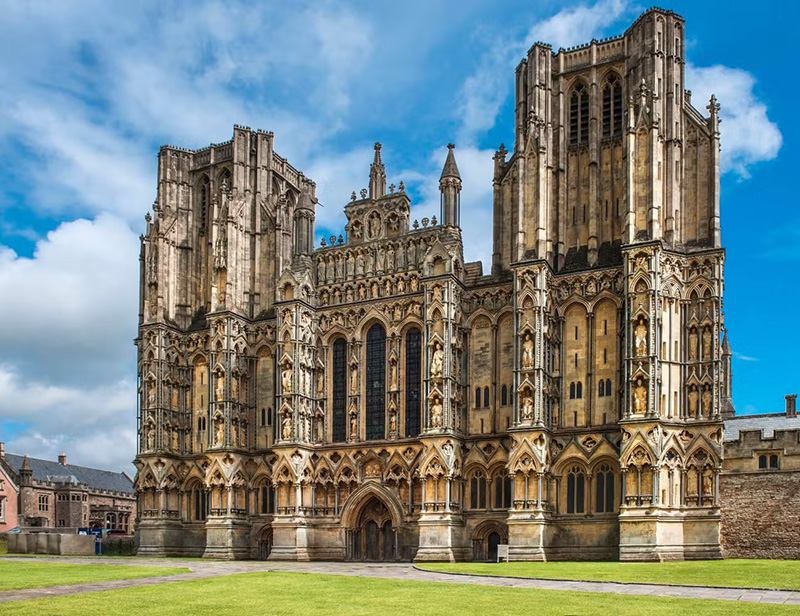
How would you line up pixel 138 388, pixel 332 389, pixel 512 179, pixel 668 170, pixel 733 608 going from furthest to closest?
pixel 138 388, pixel 332 389, pixel 512 179, pixel 668 170, pixel 733 608

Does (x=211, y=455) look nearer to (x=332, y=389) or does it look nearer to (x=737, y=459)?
(x=332, y=389)

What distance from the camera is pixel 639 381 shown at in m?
46.4

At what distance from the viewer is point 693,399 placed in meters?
46.8

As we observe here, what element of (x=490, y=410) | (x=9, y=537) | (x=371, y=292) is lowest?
(x=9, y=537)

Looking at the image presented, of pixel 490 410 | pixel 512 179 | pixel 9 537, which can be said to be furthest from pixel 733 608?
pixel 9 537

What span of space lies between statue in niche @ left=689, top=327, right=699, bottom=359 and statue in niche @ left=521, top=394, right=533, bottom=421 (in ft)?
28.5

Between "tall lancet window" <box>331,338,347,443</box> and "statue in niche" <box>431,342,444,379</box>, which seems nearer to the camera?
"statue in niche" <box>431,342,444,379</box>

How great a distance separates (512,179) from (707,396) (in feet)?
56.2

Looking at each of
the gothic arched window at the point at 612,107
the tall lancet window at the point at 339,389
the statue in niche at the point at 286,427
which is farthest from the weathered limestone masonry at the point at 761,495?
the statue in niche at the point at 286,427

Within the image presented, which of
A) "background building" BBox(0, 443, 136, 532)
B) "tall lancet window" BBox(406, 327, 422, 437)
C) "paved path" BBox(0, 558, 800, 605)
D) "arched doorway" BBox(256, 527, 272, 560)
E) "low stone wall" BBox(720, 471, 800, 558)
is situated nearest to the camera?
"paved path" BBox(0, 558, 800, 605)

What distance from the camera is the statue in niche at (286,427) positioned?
183 ft

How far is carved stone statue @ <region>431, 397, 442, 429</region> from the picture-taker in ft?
167

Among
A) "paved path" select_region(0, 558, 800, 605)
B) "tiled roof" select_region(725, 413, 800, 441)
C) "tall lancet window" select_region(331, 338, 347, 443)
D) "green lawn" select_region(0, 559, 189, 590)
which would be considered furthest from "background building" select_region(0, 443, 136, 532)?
"tiled roof" select_region(725, 413, 800, 441)

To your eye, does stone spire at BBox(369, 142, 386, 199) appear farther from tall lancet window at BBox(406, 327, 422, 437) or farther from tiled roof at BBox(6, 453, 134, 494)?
tiled roof at BBox(6, 453, 134, 494)
